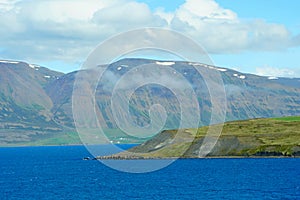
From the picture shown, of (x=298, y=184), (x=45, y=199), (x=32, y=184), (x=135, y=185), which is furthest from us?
(x=32, y=184)

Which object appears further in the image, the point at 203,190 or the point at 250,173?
the point at 250,173

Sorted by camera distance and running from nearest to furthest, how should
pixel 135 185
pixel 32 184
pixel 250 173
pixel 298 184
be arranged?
1. pixel 298 184
2. pixel 135 185
3. pixel 32 184
4. pixel 250 173

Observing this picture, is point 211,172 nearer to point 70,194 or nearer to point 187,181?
point 187,181

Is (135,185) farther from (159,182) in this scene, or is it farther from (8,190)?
(8,190)

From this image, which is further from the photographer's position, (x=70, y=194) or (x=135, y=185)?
(x=135, y=185)

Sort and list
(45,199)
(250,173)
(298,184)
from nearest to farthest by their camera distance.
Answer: (45,199)
(298,184)
(250,173)

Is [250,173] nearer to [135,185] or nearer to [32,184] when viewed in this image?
[135,185]

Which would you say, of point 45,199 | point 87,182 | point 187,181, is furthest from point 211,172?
point 45,199

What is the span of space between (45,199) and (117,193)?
58.8 ft

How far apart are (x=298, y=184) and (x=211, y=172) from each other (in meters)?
46.8

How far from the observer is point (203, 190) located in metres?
145

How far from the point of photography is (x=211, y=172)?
197750 mm

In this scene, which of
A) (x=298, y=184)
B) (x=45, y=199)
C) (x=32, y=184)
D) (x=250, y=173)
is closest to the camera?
(x=45, y=199)

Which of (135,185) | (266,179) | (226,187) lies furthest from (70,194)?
(266,179)
